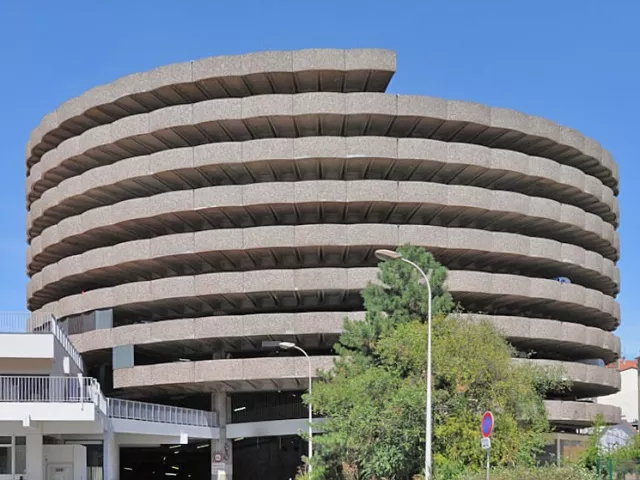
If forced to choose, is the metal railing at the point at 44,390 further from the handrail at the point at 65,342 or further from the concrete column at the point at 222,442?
the concrete column at the point at 222,442

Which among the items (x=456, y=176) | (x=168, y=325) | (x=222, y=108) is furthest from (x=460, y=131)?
(x=168, y=325)

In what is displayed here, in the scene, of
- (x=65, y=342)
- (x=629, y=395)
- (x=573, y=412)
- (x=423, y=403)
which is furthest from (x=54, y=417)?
(x=629, y=395)

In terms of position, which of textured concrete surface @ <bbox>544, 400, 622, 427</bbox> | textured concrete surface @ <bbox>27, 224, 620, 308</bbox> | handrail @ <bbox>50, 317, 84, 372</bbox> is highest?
textured concrete surface @ <bbox>27, 224, 620, 308</bbox>

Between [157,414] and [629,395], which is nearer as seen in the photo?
[157,414]

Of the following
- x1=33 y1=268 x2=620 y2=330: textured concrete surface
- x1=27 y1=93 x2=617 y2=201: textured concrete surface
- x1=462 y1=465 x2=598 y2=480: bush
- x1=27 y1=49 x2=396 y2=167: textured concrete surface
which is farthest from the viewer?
x1=27 y1=49 x2=396 y2=167: textured concrete surface

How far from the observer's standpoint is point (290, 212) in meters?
59.0

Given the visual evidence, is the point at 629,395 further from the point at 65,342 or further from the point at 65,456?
the point at 65,456

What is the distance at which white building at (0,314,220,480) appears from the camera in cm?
4097

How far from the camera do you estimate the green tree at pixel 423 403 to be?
33.5 m

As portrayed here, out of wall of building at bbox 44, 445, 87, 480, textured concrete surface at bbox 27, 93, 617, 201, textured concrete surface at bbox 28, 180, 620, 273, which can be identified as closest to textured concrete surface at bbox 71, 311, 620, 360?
textured concrete surface at bbox 28, 180, 620, 273

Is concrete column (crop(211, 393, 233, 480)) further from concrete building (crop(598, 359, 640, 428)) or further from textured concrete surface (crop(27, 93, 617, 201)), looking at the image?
concrete building (crop(598, 359, 640, 428))

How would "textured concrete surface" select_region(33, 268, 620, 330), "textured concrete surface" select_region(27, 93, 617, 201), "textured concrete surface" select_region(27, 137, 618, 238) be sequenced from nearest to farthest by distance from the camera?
"textured concrete surface" select_region(33, 268, 620, 330)
"textured concrete surface" select_region(27, 137, 618, 238)
"textured concrete surface" select_region(27, 93, 617, 201)

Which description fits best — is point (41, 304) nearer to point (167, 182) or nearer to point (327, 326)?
point (167, 182)

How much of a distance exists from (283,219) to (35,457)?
73.0ft
